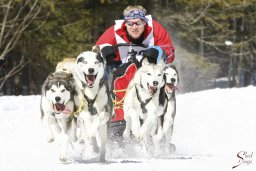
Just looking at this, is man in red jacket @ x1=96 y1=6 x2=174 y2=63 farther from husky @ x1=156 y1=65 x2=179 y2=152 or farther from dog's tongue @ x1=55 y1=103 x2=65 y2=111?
dog's tongue @ x1=55 y1=103 x2=65 y2=111

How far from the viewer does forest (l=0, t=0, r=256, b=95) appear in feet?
67.7

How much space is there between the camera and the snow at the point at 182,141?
5430 mm

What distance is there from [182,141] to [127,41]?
6.44ft

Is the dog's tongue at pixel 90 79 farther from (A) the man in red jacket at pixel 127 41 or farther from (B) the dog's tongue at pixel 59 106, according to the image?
(A) the man in red jacket at pixel 127 41

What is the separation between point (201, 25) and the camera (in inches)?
944

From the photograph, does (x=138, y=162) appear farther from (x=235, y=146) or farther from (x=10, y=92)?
(x=10, y=92)

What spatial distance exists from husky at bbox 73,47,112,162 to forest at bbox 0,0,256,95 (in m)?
13.1

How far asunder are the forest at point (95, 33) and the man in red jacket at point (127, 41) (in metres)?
11.8

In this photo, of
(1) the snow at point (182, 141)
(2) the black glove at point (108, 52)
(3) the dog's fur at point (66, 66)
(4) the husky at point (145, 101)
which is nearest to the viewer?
(1) the snow at point (182, 141)

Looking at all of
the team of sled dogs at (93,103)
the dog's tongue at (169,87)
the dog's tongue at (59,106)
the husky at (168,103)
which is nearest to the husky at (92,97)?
the team of sled dogs at (93,103)

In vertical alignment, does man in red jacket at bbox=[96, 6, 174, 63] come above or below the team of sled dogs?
above

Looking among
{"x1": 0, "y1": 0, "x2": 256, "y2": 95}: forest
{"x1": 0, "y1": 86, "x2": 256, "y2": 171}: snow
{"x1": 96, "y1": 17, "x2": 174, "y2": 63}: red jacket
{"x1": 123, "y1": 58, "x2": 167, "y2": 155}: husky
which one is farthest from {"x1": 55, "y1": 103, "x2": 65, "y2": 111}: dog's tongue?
{"x1": 0, "y1": 0, "x2": 256, "y2": 95}: forest

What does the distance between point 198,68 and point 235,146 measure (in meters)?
16.4

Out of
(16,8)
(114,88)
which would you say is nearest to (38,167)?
(114,88)
